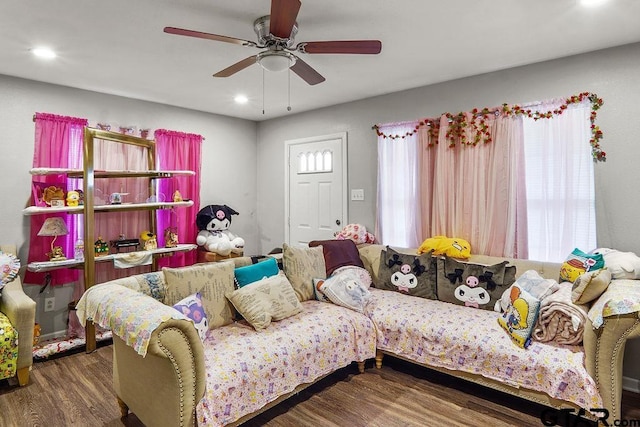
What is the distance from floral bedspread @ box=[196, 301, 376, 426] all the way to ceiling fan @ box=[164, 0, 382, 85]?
173 centimetres

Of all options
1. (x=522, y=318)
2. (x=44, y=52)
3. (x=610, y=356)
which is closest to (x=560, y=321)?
(x=522, y=318)

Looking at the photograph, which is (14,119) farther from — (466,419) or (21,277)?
(466,419)

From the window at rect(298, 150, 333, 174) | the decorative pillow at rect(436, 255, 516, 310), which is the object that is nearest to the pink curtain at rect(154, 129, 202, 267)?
the window at rect(298, 150, 333, 174)

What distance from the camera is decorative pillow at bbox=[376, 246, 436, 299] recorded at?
3311 millimetres

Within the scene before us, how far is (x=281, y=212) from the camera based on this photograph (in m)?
5.24

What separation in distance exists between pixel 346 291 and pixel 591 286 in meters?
1.66

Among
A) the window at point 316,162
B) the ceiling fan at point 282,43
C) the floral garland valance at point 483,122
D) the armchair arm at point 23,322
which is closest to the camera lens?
the ceiling fan at point 282,43

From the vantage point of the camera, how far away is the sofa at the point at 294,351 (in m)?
1.88

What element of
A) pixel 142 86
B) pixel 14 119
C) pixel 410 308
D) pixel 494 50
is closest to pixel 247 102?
pixel 142 86

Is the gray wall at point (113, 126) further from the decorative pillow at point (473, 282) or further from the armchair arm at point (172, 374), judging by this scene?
the decorative pillow at point (473, 282)

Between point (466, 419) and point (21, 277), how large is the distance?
153 inches

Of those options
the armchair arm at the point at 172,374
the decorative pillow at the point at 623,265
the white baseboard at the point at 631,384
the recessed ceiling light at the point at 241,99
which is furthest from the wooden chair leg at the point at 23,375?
the white baseboard at the point at 631,384

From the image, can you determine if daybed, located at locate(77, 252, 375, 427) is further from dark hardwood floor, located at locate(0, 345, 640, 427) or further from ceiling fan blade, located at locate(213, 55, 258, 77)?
ceiling fan blade, located at locate(213, 55, 258, 77)

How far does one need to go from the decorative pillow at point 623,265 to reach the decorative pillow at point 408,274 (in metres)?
1.24
